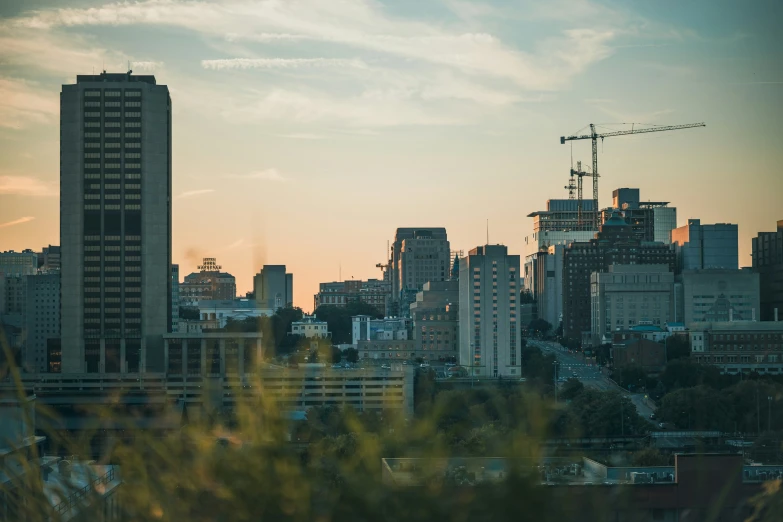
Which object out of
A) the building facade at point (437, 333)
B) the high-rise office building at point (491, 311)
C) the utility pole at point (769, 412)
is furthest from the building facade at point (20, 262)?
the utility pole at point (769, 412)

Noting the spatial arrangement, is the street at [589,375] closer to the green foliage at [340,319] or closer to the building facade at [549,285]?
the green foliage at [340,319]

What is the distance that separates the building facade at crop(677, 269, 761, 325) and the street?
3.75 metres

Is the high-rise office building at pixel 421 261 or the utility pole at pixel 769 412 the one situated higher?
the high-rise office building at pixel 421 261

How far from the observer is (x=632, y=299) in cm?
3312

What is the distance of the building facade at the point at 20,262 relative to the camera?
37.3 meters

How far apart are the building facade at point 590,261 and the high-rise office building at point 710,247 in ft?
2.15

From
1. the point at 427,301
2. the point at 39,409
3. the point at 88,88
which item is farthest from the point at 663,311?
the point at 39,409

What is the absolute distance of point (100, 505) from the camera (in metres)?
1.36

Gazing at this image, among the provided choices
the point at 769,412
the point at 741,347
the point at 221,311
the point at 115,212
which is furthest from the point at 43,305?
the point at 769,412

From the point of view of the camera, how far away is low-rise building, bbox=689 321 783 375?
1030 inches

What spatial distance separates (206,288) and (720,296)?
845 inches

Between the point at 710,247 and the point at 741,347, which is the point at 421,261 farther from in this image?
the point at 741,347

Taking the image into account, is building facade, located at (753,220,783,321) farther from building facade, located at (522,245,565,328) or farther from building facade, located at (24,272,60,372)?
building facade, located at (24,272,60,372)

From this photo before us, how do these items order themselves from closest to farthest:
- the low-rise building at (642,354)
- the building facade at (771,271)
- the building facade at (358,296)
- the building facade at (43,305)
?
the low-rise building at (642,354) < the building facade at (43,305) < the building facade at (771,271) < the building facade at (358,296)
